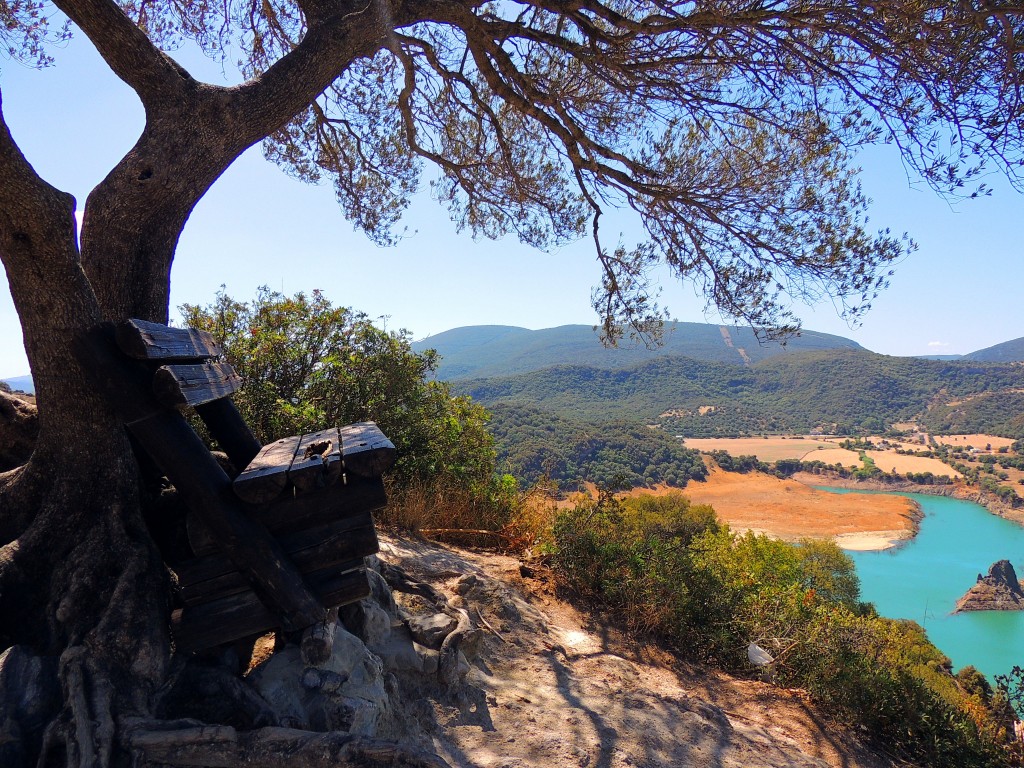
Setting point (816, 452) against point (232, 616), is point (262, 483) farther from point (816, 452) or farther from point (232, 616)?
point (816, 452)

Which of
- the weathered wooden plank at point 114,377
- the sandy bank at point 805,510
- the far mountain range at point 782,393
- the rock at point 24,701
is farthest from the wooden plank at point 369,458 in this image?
the far mountain range at point 782,393

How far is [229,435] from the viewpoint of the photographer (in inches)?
130

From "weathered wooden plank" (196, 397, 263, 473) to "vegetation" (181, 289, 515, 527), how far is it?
2.44 metres

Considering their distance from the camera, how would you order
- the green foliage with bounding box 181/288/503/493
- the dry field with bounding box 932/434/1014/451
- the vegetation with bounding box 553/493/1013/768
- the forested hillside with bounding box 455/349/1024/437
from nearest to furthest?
1. the vegetation with bounding box 553/493/1013/768
2. the green foliage with bounding box 181/288/503/493
3. the dry field with bounding box 932/434/1014/451
4. the forested hillside with bounding box 455/349/1024/437

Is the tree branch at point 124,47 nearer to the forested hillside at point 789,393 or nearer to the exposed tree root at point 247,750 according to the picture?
the exposed tree root at point 247,750

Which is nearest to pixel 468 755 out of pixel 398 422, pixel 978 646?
pixel 398 422

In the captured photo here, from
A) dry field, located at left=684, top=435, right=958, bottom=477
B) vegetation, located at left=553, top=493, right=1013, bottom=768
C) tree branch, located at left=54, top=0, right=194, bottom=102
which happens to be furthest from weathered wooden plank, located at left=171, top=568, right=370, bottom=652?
dry field, located at left=684, top=435, right=958, bottom=477

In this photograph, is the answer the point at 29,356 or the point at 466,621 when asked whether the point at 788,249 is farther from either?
the point at 29,356

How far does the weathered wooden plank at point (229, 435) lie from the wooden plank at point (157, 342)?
51 cm

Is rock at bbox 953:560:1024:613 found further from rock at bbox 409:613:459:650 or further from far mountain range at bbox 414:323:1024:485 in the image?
rock at bbox 409:613:459:650

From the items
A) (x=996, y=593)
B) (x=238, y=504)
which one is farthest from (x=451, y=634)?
(x=996, y=593)

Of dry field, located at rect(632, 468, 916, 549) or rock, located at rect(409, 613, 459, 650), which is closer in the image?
rock, located at rect(409, 613, 459, 650)

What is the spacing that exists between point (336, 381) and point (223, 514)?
173 inches

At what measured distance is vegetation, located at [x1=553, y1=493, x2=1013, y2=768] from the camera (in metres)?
4.61
